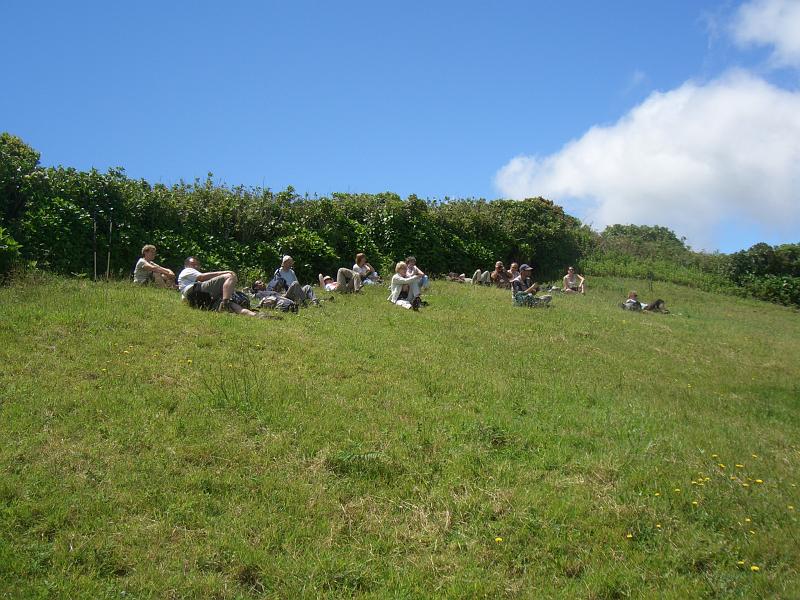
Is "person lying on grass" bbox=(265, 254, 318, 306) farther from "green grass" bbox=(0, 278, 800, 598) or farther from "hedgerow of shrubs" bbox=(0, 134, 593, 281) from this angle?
"hedgerow of shrubs" bbox=(0, 134, 593, 281)

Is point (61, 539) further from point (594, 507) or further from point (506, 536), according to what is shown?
point (594, 507)

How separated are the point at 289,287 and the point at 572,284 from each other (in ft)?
43.3

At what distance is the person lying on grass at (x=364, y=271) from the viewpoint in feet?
58.2

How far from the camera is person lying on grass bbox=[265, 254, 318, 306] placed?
13812 mm

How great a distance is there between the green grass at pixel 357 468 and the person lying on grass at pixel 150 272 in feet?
8.25

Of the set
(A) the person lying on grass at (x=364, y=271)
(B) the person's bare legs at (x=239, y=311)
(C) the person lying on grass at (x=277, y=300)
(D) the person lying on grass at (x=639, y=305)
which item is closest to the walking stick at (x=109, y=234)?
(C) the person lying on grass at (x=277, y=300)

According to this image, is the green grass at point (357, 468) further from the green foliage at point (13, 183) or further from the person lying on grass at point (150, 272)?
the green foliage at point (13, 183)

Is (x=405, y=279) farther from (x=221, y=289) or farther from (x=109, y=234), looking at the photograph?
(x=109, y=234)

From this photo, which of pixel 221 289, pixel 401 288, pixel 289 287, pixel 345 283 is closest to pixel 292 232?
pixel 345 283

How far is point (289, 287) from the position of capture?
13906 millimetres

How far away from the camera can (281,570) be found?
4.93 meters

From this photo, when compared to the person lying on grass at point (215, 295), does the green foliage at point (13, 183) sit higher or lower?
higher

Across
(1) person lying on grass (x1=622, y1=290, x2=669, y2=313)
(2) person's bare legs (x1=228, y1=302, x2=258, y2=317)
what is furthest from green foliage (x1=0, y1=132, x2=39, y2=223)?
(1) person lying on grass (x1=622, y1=290, x2=669, y2=313)

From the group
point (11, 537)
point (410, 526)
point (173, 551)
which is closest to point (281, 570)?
point (173, 551)
